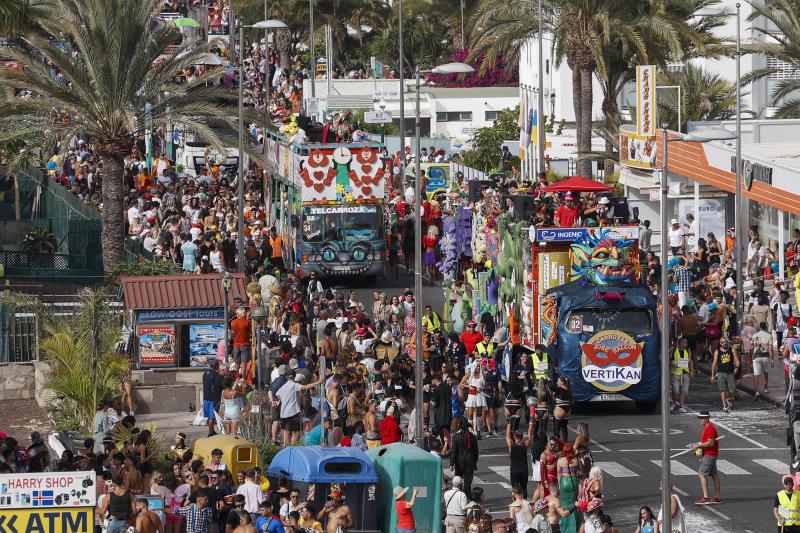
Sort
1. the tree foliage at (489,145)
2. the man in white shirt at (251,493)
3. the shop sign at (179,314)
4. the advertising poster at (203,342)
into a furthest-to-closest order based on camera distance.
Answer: the tree foliage at (489,145), the advertising poster at (203,342), the shop sign at (179,314), the man in white shirt at (251,493)

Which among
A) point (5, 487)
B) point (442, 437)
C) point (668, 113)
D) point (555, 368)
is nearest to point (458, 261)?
point (555, 368)

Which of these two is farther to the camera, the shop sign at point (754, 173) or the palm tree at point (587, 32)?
the palm tree at point (587, 32)

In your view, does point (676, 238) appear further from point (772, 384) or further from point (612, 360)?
point (612, 360)

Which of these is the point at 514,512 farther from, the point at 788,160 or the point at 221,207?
the point at 221,207

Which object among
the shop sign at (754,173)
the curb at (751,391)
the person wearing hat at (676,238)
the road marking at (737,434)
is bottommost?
the road marking at (737,434)

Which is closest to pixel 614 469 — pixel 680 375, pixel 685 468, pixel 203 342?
pixel 685 468

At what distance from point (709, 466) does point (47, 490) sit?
35.4 ft

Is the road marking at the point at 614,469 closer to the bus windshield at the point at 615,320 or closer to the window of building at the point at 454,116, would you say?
the bus windshield at the point at 615,320

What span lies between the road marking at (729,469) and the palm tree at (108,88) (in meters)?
15.7

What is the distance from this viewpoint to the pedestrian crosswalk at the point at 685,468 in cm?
2731

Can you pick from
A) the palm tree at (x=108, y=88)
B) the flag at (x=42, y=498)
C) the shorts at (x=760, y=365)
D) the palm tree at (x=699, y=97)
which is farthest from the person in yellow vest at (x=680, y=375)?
the palm tree at (x=699, y=97)

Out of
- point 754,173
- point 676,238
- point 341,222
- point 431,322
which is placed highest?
point 754,173

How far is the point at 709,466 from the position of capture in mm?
25141

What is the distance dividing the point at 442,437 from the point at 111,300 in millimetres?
9942
